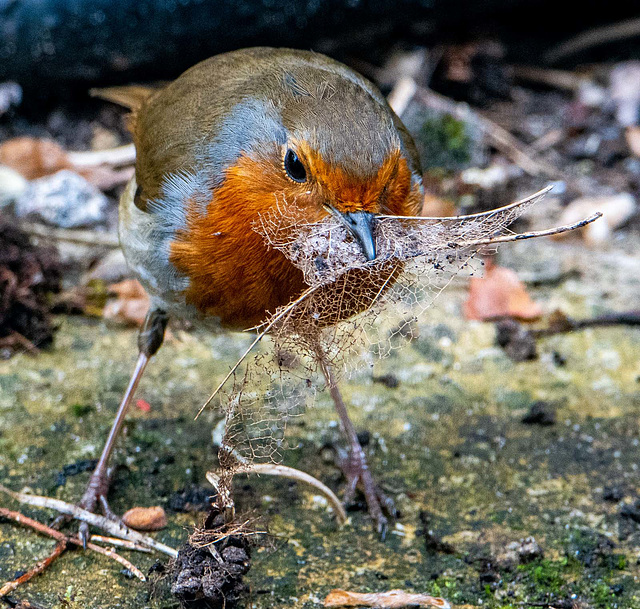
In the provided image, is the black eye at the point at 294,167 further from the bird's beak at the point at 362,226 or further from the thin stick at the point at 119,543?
the thin stick at the point at 119,543

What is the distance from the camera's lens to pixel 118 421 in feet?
9.89

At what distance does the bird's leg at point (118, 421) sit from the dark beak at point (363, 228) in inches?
47.6

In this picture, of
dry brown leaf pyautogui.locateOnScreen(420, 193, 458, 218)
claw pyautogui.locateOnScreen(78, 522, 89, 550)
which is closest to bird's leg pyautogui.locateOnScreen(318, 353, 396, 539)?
claw pyautogui.locateOnScreen(78, 522, 89, 550)

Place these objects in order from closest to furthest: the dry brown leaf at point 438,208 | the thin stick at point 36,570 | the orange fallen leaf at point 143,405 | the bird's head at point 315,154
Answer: the bird's head at point 315,154 → the thin stick at point 36,570 → the orange fallen leaf at point 143,405 → the dry brown leaf at point 438,208

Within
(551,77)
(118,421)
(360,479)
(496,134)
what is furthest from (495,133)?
(118,421)

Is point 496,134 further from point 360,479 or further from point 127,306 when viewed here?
point 360,479

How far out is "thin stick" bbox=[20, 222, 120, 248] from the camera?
4.36 m

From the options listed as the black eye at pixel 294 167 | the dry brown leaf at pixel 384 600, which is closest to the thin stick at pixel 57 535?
the dry brown leaf at pixel 384 600

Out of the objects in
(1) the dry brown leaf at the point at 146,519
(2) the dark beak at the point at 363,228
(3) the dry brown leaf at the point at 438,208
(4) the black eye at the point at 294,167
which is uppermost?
(4) the black eye at the point at 294,167

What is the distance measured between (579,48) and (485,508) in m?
4.65

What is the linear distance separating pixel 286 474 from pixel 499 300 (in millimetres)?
1958

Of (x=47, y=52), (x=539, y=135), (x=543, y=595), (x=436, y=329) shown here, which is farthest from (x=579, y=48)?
(x=543, y=595)

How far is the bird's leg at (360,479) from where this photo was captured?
286 cm

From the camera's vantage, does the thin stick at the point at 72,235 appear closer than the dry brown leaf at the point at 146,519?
No
